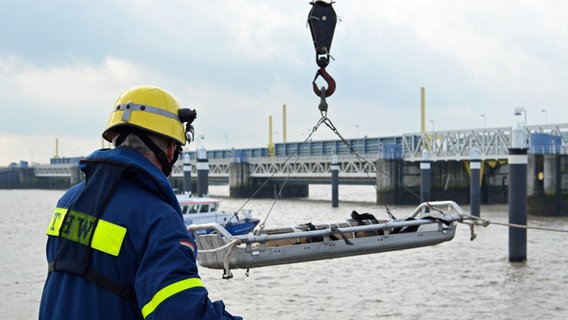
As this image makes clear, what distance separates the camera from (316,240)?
8.52 meters

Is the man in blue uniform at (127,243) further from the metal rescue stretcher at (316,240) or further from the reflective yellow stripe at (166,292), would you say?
the metal rescue stretcher at (316,240)

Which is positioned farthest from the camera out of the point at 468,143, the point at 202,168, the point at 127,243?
the point at 468,143

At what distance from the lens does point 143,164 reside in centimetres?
241

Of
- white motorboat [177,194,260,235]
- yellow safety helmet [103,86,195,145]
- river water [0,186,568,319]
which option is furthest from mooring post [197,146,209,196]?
yellow safety helmet [103,86,195,145]

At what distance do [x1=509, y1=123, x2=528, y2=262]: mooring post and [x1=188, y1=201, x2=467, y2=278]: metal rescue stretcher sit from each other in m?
10.5

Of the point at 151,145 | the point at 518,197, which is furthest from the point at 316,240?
the point at 518,197

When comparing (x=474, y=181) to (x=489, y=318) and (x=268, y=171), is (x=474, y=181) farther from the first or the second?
(x=268, y=171)

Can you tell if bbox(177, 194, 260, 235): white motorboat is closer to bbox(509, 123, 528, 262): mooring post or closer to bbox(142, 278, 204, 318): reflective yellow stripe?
bbox(509, 123, 528, 262): mooring post

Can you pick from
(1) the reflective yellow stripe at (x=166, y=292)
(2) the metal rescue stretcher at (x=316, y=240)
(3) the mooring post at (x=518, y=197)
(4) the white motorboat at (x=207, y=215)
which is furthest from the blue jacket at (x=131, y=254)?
(4) the white motorboat at (x=207, y=215)

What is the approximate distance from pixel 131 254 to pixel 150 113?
0.62 meters

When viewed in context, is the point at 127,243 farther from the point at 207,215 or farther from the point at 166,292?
the point at 207,215

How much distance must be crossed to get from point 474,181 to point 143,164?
117ft

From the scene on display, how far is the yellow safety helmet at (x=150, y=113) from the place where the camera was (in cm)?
257

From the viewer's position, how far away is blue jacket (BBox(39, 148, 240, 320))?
2.15 metres
